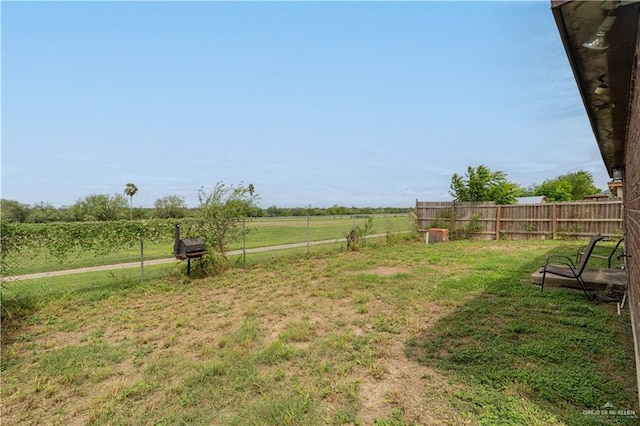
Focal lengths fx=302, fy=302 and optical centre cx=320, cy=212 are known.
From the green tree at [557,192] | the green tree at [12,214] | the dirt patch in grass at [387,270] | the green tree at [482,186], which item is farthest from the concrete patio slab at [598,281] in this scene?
the green tree at [557,192]

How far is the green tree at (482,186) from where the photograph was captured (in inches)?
652

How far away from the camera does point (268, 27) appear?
760cm

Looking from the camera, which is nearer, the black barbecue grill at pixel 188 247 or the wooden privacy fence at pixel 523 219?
the black barbecue grill at pixel 188 247

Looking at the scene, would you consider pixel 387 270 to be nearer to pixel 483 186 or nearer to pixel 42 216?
pixel 42 216

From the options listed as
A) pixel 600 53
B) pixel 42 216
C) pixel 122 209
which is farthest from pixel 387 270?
pixel 122 209

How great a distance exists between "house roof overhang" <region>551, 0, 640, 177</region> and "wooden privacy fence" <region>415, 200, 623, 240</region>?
33.6 feet

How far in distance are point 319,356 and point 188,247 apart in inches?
180

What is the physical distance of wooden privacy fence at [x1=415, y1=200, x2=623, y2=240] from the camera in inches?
480

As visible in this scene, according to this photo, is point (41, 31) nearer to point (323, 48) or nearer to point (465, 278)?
point (323, 48)

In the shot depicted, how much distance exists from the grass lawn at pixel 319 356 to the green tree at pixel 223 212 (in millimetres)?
1846

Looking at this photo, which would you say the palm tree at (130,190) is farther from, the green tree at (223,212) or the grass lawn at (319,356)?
the grass lawn at (319,356)

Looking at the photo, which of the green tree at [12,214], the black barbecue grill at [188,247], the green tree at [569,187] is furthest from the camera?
the green tree at [569,187]

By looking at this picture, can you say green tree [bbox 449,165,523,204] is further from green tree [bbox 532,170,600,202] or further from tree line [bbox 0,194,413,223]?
green tree [bbox 532,170,600,202]

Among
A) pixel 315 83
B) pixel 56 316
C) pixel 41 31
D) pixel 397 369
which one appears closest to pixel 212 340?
pixel 397 369
